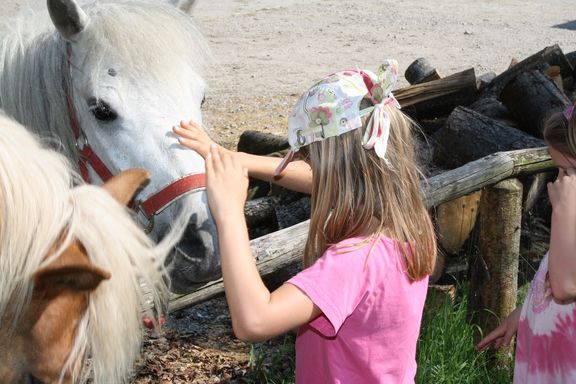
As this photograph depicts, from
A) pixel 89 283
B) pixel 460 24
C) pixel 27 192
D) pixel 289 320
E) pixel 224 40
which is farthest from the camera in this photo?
pixel 460 24

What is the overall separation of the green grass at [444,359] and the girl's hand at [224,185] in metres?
1.74

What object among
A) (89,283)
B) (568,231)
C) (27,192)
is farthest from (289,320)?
(568,231)

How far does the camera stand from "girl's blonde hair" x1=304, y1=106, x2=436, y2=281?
6.73 ft

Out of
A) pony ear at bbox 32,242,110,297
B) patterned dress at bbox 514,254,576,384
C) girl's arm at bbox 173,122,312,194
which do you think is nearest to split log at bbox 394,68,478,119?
girl's arm at bbox 173,122,312,194

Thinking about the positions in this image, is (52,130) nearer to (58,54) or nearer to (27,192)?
(58,54)

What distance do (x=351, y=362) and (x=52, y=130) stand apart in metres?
1.63

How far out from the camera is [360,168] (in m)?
2.07

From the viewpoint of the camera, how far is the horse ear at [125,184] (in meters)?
1.91

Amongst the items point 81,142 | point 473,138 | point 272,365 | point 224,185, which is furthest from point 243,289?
point 473,138

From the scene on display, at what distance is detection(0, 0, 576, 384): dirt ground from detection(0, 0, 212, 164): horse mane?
3239 mm

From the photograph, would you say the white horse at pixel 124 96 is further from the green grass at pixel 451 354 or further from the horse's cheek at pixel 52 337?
the green grass at pixel 451 354

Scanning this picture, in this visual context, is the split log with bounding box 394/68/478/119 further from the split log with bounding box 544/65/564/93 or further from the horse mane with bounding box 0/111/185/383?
the horse mane with bounding box 0/111/185/383

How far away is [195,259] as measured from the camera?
2748 millimetres

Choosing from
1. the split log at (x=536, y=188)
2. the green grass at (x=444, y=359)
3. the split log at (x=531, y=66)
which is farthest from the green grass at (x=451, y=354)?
the split log at (x=531, y=66)
